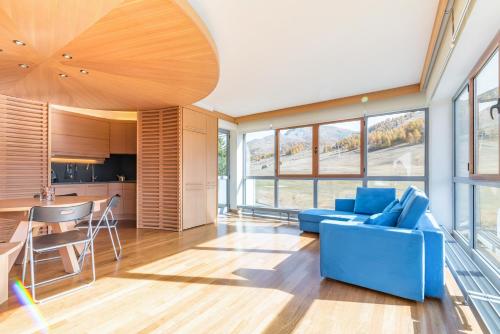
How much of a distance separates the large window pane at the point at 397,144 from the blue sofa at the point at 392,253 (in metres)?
2.46

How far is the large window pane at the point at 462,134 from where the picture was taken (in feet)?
11.8

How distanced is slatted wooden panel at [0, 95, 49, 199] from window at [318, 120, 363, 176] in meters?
5.45

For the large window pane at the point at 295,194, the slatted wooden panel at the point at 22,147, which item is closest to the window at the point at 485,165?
the large window pane at the point at 295,194

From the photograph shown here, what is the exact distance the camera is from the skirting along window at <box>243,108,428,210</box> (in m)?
4.72

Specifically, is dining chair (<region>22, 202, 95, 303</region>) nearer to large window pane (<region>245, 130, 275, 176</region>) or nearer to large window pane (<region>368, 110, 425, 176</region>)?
large window pane (<region>245, 130, 275, 176</region>)

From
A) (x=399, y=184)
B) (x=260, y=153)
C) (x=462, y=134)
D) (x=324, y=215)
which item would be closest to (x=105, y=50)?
(x=324, y=215)

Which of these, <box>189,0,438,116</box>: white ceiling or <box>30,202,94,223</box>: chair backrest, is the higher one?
<box>189,0,438,116</box>: white ceiling

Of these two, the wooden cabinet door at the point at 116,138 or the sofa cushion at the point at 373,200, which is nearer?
the sofa cushion at the point at 373,200

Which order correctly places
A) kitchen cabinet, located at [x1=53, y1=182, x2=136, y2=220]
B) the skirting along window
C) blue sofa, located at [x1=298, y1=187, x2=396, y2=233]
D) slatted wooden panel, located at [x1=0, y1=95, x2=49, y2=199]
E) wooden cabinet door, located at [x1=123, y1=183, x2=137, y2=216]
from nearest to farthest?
slatted wooden panel, located at [x1=0, y1=95, x2=49, y2=199] < blue sofa, located at [x1=298, y1=187, x2=396, y2=233] < the skirting along window < kitchen cabinet, located at [x1=53, y1=182, x2=136, y2=220] < wooden cabinet door, located at [x1=123, y1=183, x2=137, y2=216]

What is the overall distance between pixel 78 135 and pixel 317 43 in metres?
5.04

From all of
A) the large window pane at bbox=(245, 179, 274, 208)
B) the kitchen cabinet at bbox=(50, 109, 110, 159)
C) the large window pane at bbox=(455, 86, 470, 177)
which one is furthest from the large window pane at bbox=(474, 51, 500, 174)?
the kitchen cabinet at bbox=(50, 109, 110, 159)

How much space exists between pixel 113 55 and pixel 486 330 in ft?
13.2

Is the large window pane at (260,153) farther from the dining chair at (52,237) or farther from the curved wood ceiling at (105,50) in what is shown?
the dining chair at (52,237)

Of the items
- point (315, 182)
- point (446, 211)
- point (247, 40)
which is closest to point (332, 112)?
point (315, 182)
